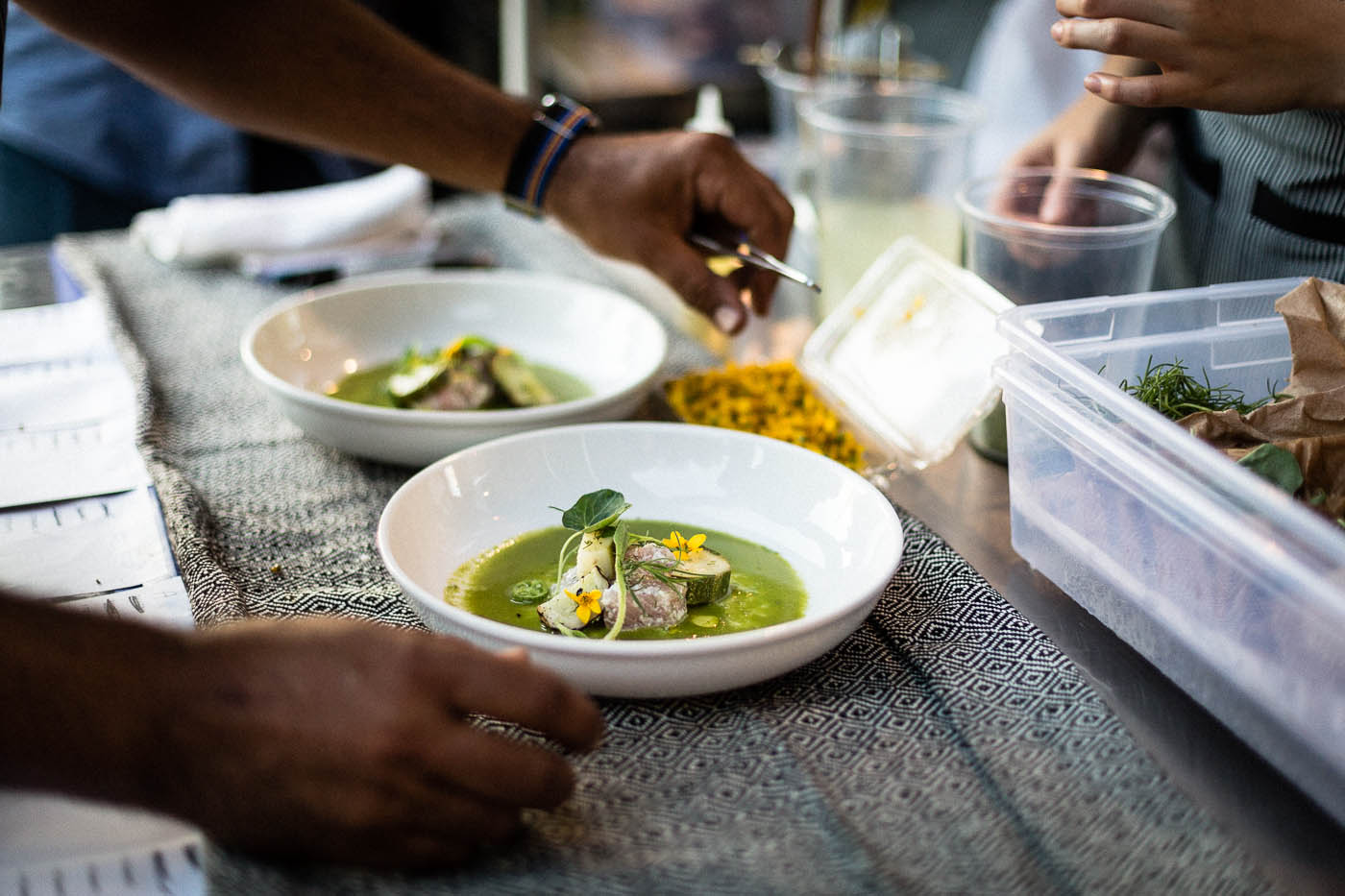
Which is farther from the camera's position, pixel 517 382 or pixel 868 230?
pixel 868 230

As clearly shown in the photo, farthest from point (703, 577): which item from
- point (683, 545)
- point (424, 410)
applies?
point (424, 410)

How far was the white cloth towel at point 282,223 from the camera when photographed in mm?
1648

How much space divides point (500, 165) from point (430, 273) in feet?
0.63

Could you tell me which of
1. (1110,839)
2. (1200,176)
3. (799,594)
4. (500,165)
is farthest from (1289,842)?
(500,165)

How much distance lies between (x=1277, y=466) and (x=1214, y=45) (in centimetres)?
36

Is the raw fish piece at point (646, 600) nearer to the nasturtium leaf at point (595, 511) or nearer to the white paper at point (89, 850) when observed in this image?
the nasturtium leaf at point (595, 511)

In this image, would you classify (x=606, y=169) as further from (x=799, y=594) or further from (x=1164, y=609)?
(x=1164, y=609)

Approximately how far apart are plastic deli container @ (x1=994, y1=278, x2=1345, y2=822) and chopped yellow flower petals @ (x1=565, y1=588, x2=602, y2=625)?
0.38 m

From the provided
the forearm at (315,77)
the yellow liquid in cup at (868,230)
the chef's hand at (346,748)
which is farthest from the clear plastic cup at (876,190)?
the chef's hand at (346,748)

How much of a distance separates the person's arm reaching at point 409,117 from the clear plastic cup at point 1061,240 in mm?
269

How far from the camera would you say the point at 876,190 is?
1.48 metres

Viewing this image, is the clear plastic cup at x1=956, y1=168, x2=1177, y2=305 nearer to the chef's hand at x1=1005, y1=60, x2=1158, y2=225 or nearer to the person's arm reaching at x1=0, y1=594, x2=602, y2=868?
the chef's hand at x1=1005, y1=60, x2=1158, y2=225

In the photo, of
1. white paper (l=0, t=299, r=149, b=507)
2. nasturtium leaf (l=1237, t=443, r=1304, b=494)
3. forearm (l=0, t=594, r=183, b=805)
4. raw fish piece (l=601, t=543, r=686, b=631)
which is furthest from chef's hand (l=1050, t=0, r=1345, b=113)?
white paper (l=0, t=299, r=149, b=507)

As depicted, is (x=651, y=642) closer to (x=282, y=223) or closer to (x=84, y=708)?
Result: (x=84, y=708)
